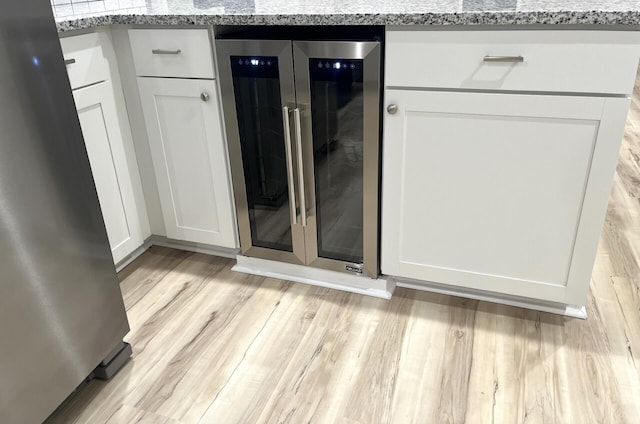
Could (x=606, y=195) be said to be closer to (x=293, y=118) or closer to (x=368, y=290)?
(x=368, y=290)

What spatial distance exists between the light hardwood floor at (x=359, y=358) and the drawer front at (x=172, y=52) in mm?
764

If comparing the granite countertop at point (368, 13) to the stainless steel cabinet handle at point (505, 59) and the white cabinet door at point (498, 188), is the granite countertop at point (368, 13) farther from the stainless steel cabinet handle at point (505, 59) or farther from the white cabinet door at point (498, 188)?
the white cabinet door at point (498, 188)

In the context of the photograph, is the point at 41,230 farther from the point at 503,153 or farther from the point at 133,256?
the point at 503,153

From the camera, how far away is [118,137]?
183 cm

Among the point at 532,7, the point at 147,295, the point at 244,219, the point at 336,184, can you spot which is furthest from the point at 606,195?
the point at 147,295

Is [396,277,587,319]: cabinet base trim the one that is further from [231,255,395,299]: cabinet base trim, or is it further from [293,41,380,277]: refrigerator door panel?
[293,41,380,277]: refrigerator door panel

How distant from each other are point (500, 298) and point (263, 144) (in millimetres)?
970

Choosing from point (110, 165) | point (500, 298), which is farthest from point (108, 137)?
point (500, 298)

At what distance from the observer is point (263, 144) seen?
175 cm

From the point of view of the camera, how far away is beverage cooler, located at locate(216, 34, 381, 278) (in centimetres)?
152

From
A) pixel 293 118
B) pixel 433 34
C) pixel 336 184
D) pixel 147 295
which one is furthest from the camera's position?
pixel 147 295

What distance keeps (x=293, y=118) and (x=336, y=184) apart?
0.27 m

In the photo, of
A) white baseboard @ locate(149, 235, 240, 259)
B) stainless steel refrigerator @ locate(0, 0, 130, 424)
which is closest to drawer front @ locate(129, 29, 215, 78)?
stainless steel refrigerator @ locate(0, 0, 130, 424)

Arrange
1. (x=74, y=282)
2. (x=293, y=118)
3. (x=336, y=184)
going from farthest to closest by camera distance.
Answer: (x=336, y=184), (x=293, y=118), (x=74, y=282)
